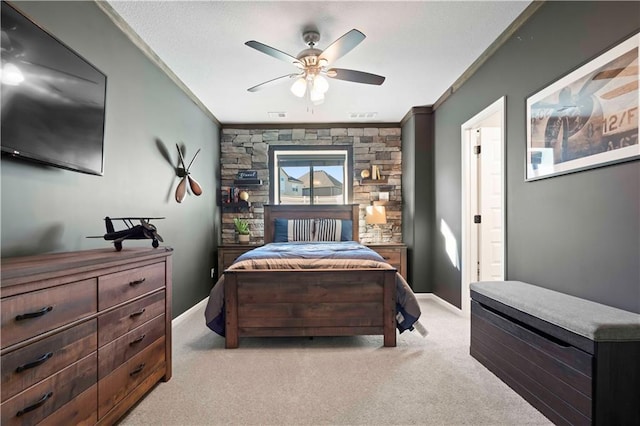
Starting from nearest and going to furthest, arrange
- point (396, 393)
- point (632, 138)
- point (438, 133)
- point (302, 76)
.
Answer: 1. point (632, 138)
2. point (396, 393)
3. point (302, 76)
4. point (438, 133)

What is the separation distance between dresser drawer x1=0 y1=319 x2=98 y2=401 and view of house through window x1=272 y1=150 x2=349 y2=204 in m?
3.82

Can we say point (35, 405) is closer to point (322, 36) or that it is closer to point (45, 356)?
point (45, 356)

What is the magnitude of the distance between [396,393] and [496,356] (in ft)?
2.46

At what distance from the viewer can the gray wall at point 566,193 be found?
155 cm

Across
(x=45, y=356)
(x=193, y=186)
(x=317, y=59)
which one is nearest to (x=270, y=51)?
(x=317, y=59)

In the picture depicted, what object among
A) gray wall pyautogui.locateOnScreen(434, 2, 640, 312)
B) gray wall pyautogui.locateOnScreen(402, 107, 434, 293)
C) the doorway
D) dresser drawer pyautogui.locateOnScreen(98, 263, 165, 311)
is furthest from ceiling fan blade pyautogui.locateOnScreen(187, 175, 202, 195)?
gray wall pyautogui.locateOnScreen(434, 2, 640, 312)

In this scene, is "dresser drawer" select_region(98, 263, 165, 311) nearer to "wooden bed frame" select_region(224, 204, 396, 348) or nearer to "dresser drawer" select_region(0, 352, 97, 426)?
"dresser drawer" select_region(0, 352, 97, 426)

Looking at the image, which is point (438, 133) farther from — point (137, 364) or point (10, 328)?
point (10, 328)

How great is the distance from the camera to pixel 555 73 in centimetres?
202

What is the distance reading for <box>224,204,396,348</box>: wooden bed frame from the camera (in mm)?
2570

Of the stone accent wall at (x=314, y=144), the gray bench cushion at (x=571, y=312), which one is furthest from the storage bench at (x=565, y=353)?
the stone accent wall at (x=314, y=144)

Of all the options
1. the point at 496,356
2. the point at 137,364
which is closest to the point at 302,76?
the point at 137,364

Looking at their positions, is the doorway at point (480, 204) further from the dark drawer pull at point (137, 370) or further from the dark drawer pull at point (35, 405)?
the dark drawer pull at point (35, 405)

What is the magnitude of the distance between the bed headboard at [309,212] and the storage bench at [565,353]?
2.76 metres
